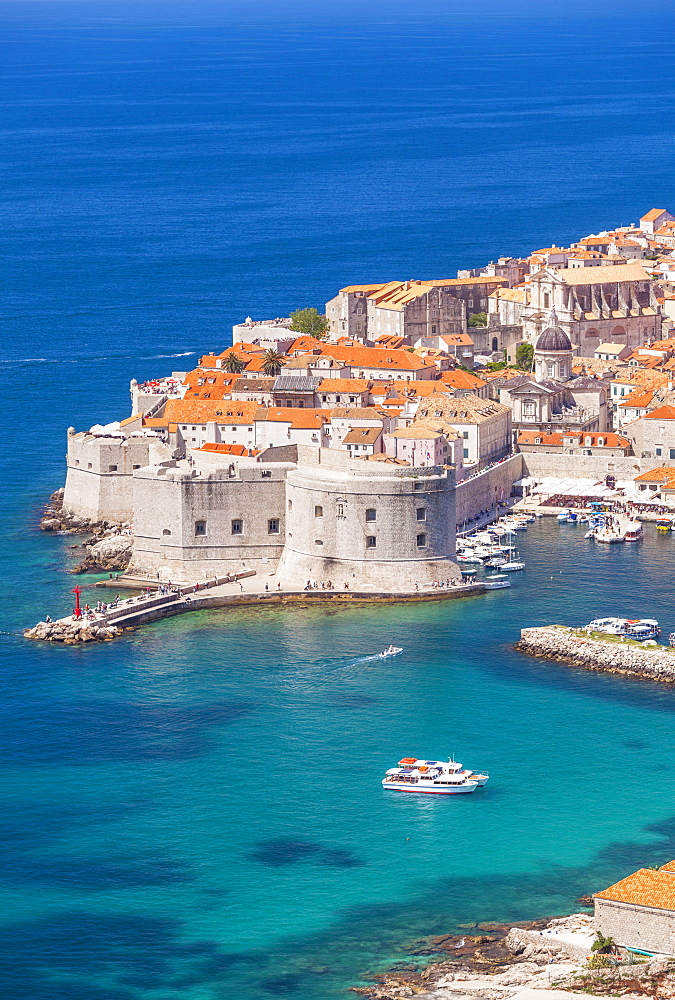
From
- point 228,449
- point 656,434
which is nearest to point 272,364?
point 228,449

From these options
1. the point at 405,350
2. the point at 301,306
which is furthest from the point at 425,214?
the point at 405,350

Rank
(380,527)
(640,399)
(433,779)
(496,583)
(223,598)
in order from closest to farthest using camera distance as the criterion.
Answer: (433,779) < (223,598) < (380,527) < (496,583) < (640,399)

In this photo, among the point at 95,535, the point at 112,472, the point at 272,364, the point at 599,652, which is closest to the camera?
the point at 599,652

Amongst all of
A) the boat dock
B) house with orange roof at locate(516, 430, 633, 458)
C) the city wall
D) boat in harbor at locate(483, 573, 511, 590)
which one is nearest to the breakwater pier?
the boat dock

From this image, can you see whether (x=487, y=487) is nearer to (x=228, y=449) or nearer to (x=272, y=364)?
(x=228, y=449)

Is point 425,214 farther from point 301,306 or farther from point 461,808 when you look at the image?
point 461,808

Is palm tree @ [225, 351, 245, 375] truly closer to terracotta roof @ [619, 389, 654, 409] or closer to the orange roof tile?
terracotta roof @ [619, 389, 654, 409]

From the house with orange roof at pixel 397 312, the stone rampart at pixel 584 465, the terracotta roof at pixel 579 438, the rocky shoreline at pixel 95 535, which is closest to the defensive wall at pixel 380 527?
the rocky shoreline at pixel 95 535
